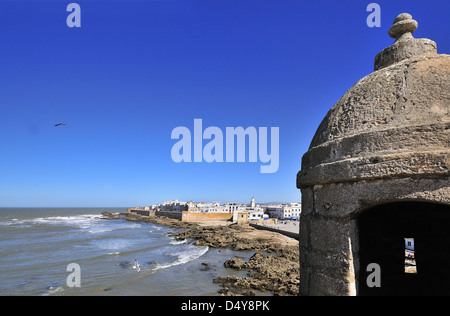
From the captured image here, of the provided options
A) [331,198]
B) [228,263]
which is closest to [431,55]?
[331,198]

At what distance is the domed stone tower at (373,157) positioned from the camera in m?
1.94

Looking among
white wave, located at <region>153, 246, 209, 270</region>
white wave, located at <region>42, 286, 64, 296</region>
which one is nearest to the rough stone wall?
white wave, located at <region>42, 286, 64, 296</region>

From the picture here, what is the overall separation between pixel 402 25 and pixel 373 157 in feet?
5.14

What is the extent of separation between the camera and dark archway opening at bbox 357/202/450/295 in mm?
4223

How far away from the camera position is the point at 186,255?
18.5m

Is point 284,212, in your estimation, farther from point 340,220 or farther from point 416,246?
point 340,220

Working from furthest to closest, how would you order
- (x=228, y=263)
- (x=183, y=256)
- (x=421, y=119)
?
(x=183, y=256) → (x=228, y=263) → (x=421, y=119)

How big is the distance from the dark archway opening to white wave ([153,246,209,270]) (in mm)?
12576

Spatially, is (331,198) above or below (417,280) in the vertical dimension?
above

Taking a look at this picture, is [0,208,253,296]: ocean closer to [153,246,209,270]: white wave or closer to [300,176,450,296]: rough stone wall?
[153,246,209,270]: white wave

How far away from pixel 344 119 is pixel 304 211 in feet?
2.96

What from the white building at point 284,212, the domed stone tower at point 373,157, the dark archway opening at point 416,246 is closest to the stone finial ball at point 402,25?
the domed stone tower at point 373,157
